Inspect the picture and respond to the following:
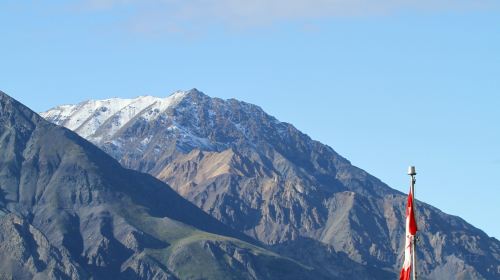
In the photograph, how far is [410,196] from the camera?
206 feet

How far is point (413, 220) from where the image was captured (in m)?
62.0

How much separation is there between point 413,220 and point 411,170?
2.27m

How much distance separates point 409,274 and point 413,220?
2.43 meters

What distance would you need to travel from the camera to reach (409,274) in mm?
62438

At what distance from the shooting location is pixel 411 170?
62.7m

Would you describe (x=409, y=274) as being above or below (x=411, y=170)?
below

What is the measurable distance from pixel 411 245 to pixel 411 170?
11.4 ft

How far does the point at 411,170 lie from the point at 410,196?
3.76ft

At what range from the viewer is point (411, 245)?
61.3m

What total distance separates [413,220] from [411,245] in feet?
4.12

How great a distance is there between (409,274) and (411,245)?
5.71 ft

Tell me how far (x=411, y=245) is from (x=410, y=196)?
8.13 feet
